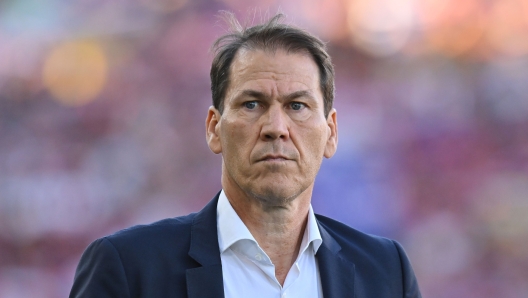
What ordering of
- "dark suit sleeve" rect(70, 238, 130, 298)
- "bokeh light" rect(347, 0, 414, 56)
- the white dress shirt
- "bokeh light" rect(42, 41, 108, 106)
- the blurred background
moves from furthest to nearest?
"bokeh light" rect(347, 0, 414, 56), "bokeh light" rect(42, 41, 108, 106), the blurred background, the white dress shirt, "dark suit sleeve" rect(70, 238, 130, 298)

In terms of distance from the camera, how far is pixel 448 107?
5109 mm

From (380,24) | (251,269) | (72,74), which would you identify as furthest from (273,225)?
(380,24)

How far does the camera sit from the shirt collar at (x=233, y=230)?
1.95m

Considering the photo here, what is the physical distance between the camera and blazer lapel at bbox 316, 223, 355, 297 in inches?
77.0

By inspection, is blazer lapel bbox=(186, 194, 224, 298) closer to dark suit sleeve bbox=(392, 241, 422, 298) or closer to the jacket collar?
the jacket collar

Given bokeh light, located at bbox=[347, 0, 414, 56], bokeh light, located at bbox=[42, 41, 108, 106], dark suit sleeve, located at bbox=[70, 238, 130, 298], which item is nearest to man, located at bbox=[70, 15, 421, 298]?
dark suit sleeve, located at bbox=[70, 238, 130, 298]

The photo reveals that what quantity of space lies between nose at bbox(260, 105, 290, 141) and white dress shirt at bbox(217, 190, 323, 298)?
0.26 metres

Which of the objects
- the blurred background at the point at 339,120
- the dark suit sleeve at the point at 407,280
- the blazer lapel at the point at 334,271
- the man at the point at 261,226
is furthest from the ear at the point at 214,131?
the blurred background at the point at 339,120

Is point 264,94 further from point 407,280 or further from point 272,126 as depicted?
point 407,280

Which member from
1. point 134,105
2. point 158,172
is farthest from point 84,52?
point 158,172

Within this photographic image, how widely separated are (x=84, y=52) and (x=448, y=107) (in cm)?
265

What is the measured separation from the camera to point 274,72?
6.58 ft

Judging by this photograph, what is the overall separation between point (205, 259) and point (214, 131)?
1.44ft

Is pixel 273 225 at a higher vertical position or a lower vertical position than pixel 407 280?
higher
